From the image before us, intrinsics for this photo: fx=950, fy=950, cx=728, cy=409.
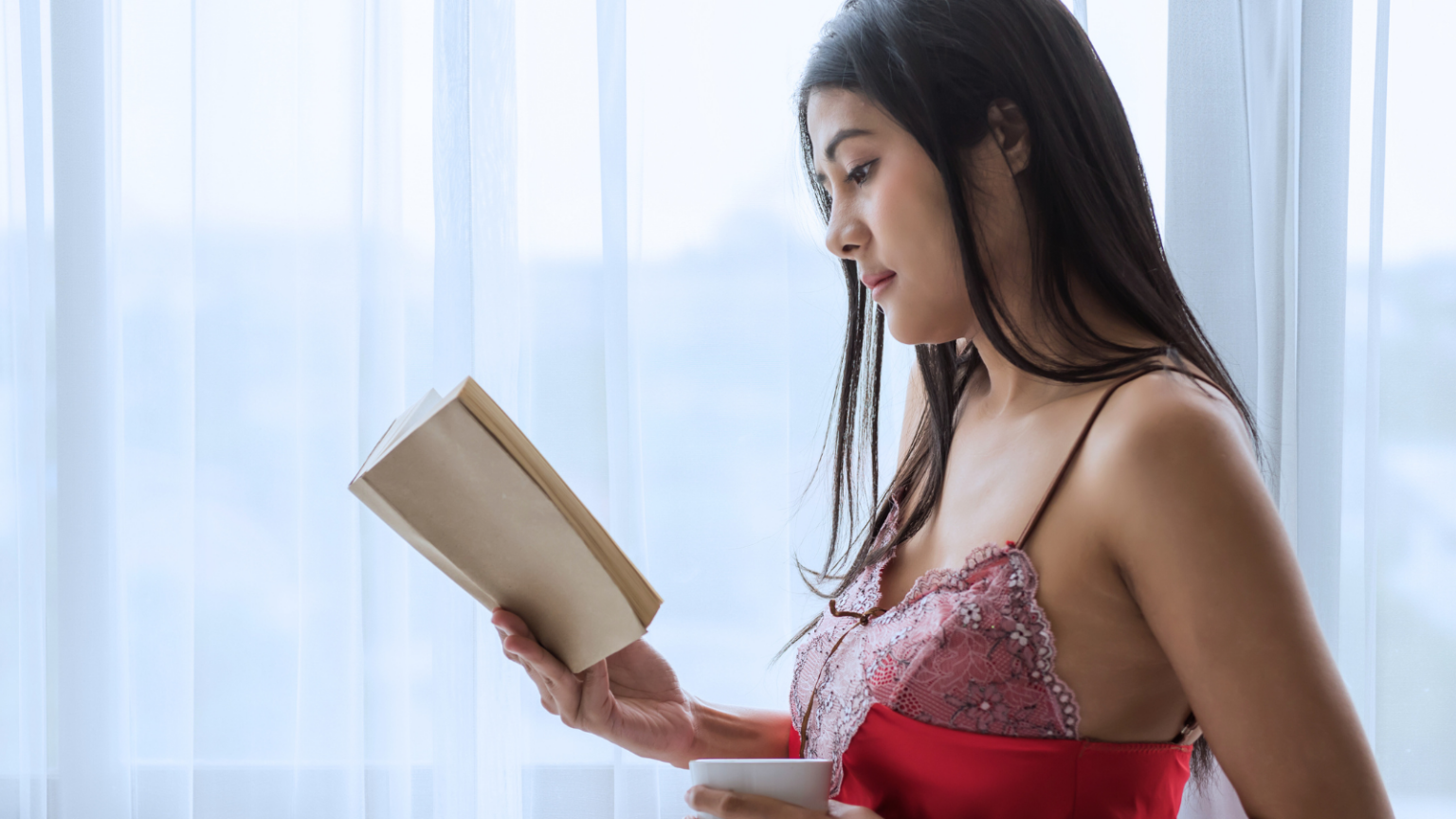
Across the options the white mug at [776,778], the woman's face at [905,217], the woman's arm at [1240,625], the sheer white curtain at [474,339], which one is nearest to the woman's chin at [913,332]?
the woman's face at [905,217]

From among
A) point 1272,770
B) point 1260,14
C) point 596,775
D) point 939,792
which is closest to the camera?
point 1272,770

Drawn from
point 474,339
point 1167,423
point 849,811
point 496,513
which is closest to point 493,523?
point 496,513

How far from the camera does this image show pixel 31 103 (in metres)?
1.41

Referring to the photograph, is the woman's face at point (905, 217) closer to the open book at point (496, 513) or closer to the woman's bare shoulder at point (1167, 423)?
the woman's bare shoulder at point (1167, 423)

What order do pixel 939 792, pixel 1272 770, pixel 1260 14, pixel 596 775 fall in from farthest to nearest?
pixel 596 775 → pixel 1260 14 → pixel 939 792 → pixel 1272 770

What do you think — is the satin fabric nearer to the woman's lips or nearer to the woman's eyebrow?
the woman's lips

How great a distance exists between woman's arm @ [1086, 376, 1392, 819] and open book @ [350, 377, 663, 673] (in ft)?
1.04

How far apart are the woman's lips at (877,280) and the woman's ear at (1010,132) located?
0.12 meters

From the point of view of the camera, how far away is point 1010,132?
2.34 ft

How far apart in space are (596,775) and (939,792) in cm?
81

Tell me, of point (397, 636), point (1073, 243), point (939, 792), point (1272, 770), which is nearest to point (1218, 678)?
point (1272, 770)

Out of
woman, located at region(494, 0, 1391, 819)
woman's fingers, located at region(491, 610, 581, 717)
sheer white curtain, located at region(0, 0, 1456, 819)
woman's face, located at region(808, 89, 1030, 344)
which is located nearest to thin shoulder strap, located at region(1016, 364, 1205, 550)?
woman, located at region(494, 0, 1391, 819)

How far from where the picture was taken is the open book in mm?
606

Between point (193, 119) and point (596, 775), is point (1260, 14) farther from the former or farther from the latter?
point (193, 119)
